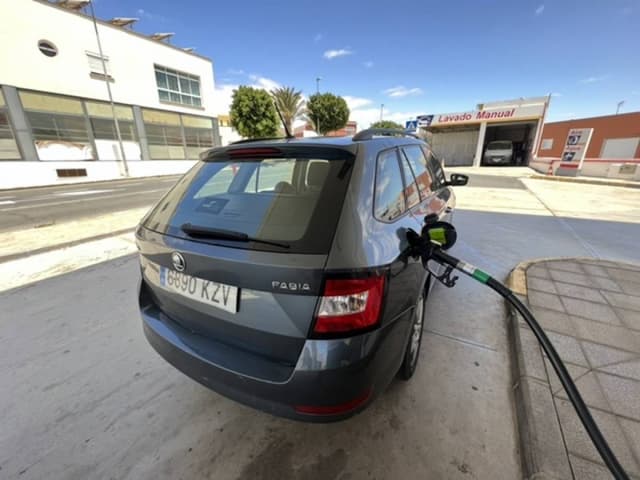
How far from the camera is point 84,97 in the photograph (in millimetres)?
16406

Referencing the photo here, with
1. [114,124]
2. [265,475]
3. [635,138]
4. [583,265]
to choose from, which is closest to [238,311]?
[265,475]

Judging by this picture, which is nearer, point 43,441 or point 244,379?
point 244,379

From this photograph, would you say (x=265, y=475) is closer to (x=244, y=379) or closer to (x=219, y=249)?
(x=244, y=379)

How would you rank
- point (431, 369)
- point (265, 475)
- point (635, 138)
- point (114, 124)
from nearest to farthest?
point (265, 475)
point (431, 369)
point (114, 124)
point (635, 138)

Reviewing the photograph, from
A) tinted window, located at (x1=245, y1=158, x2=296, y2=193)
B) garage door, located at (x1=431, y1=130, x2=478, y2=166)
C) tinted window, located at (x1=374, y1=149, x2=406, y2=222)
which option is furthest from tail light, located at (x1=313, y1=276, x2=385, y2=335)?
garage door, located at (x1=431, y1=130, x2=478, y2=166)

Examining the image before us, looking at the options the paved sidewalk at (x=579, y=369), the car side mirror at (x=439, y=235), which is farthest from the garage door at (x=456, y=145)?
the car side mirror at (x=439, y=235)

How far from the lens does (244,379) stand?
1.28 meters

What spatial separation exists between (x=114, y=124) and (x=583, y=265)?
22940mm

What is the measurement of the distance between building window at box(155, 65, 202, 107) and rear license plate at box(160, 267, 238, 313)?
2405 centimetres

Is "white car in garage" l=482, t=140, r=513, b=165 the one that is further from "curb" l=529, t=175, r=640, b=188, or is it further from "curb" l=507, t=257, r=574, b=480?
Answer: "curb" l=507, t=257, r=574, b=480

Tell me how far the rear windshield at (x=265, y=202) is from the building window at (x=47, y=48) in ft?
68.0

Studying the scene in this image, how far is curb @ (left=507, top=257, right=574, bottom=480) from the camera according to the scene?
1375 mm

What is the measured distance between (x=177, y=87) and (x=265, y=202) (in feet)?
83.7

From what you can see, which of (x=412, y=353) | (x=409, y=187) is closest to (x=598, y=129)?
(x=409, y=187)
